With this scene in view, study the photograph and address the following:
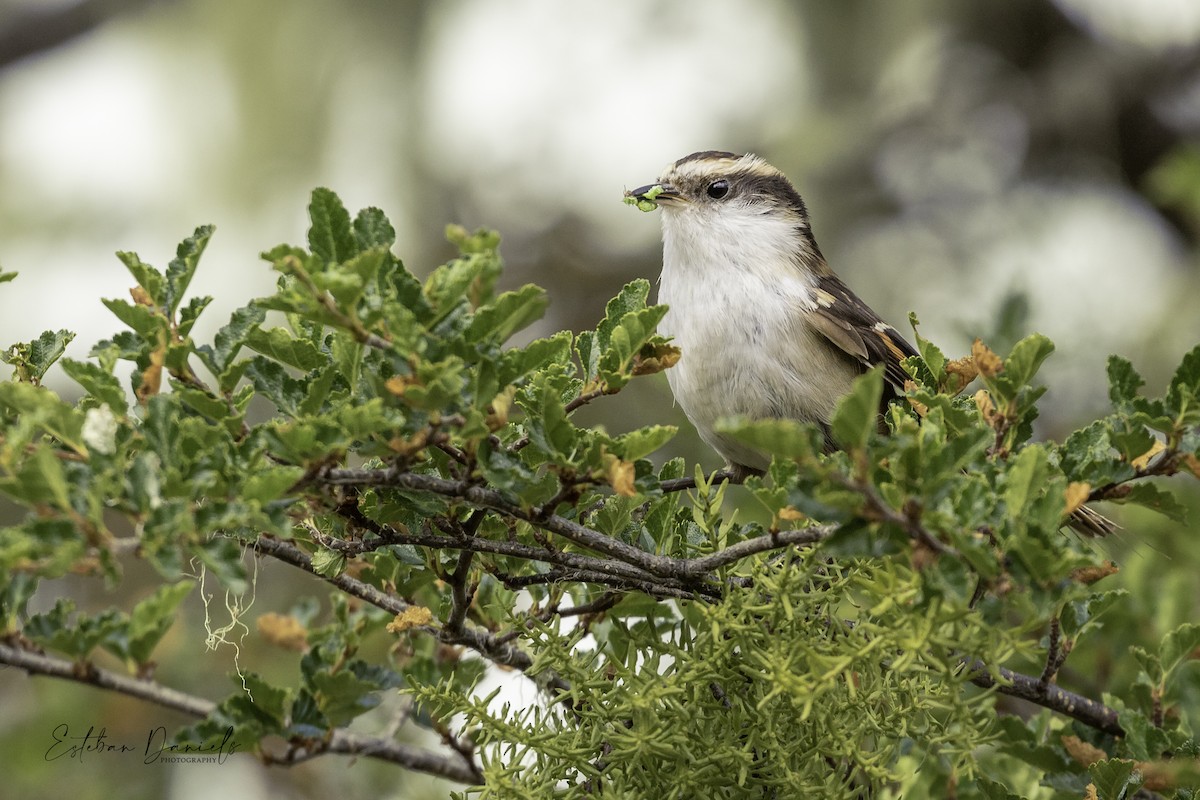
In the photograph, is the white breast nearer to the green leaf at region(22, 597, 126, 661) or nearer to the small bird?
the small bird

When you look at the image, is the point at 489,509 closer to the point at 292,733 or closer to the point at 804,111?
the point at 292,733

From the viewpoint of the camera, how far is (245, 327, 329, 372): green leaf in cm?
214

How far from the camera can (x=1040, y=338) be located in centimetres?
209

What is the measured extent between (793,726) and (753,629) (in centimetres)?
25

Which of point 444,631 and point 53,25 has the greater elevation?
point 53,25

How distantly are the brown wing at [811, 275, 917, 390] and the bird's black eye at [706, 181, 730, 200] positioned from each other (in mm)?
571

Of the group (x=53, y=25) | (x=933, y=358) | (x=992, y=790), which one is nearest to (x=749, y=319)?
(x=933, y=358)

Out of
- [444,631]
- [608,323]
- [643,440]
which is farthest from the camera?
[444,631]

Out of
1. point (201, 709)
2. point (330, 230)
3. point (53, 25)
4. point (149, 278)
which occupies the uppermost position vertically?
point (53, 25)

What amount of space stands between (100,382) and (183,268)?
25 cm

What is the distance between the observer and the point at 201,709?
8.70ft

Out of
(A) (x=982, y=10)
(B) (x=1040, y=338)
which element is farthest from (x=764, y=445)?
(A) (x=982, y=10)

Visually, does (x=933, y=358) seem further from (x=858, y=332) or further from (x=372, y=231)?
(x=858, y=332)

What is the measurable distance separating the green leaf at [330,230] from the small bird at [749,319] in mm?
1797
